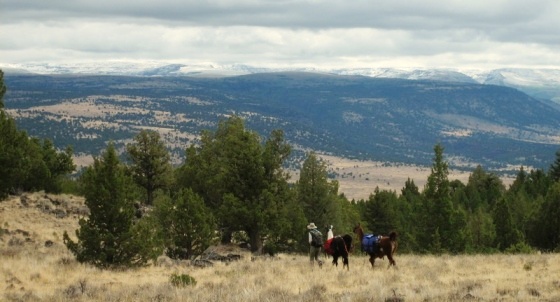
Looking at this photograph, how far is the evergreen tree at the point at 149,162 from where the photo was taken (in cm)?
5409

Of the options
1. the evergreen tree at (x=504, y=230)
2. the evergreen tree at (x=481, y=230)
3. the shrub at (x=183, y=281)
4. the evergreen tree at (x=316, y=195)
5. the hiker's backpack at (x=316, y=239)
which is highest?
the hiker's backpack at (x=316, y=239)

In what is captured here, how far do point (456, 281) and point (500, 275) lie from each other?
2421 mm

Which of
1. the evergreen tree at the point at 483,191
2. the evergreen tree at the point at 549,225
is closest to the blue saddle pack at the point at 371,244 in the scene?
the evergreen tree at the point at 549,225

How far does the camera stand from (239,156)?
3697 cm

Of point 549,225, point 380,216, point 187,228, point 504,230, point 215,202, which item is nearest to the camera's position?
point 187,228

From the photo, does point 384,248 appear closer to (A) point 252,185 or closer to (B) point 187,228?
(B) point 187,228

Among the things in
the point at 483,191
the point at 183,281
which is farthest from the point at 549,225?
the point at 483,191

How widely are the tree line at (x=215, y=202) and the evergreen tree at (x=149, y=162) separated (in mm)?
89

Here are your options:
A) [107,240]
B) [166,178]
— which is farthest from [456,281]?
[166,178]

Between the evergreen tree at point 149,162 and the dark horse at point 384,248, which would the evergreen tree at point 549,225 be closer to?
the evergreen tree at point 149,162

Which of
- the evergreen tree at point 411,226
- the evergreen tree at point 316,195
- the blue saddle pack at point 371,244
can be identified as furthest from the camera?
the evergreen tree at point 411,226

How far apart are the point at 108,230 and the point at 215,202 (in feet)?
60.7

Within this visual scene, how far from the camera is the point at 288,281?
773 inches

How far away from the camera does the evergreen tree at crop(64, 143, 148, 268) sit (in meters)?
24.5
